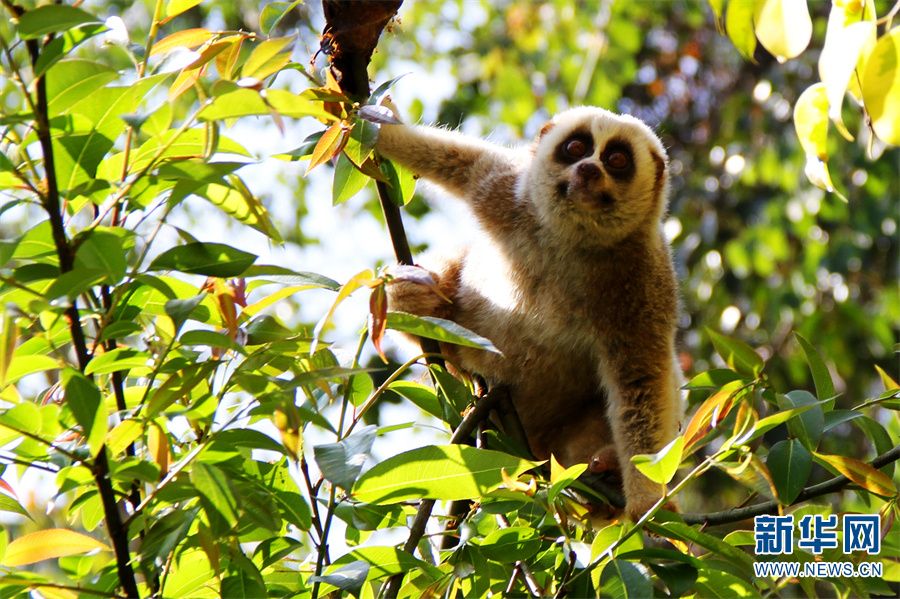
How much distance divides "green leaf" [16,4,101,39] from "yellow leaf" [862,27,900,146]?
3.44ft

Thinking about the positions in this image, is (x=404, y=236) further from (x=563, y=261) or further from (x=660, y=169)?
(x=660, y=169)

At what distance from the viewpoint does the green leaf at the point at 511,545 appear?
178cm

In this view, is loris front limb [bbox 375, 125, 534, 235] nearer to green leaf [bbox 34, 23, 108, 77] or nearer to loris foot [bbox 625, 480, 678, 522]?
loris foot [bbox 625, 480, 678, 522]

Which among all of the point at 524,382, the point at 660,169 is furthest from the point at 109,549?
the point at 660,169

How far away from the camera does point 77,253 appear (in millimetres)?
1435

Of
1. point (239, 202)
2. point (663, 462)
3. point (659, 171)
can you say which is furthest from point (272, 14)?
point (659, 171)

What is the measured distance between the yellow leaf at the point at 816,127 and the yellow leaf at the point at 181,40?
1061 millimetres

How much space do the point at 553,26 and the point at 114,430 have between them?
336 inches

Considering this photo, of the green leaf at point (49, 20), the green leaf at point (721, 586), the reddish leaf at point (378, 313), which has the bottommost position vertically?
the green leaf at point (721, 586)

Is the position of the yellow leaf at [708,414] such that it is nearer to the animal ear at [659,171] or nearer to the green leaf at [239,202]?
the green leaf at [239,202]

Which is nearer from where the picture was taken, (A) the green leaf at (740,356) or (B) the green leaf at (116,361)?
(B) the green leaf at (116,361)

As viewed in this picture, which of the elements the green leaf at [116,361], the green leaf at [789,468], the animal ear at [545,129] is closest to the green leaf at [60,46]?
the green leaf at [116,361]

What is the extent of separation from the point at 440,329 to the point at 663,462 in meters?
0.43

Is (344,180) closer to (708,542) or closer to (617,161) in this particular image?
(708,542)
